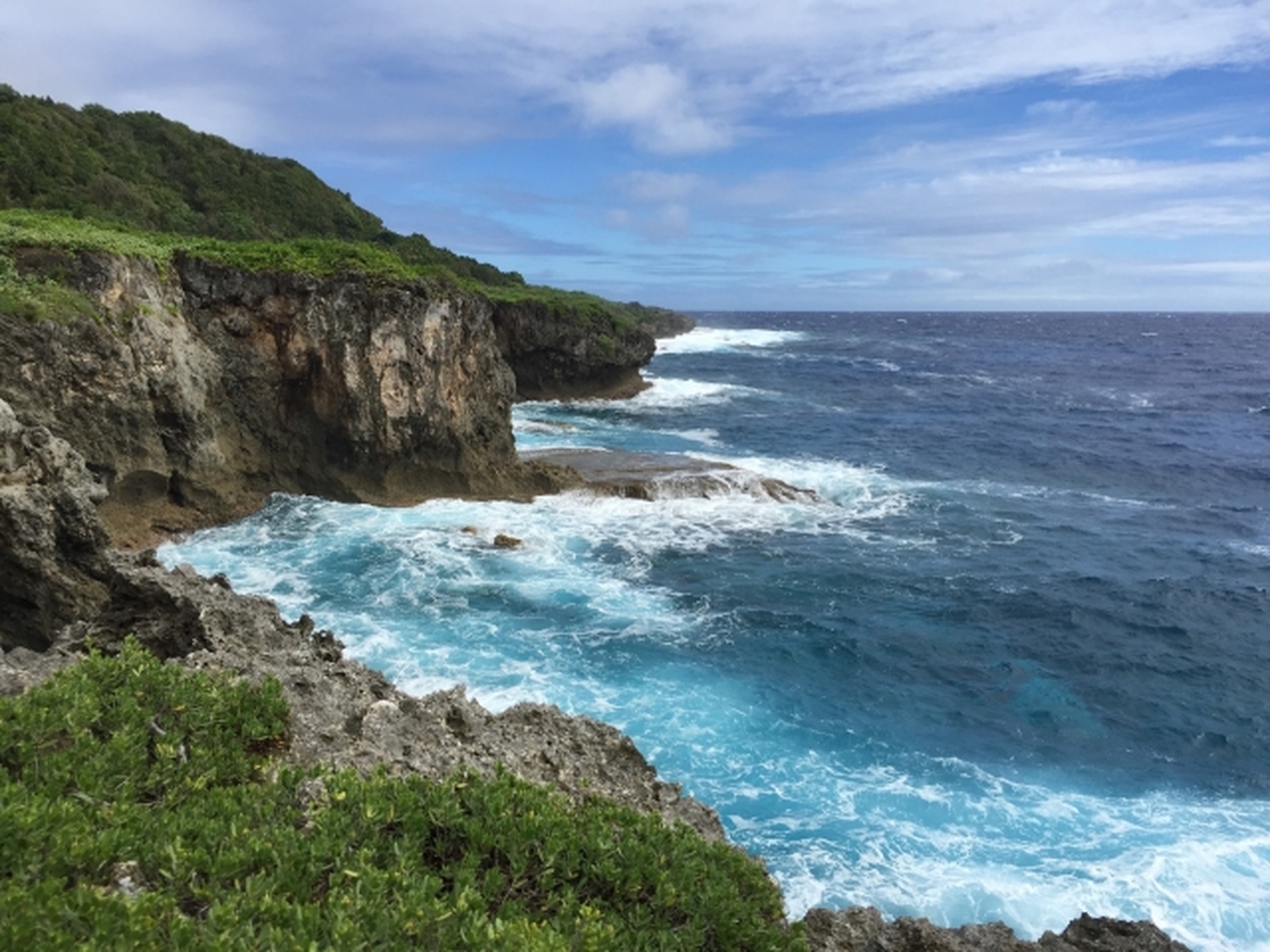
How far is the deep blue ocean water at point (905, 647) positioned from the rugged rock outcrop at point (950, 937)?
3.97 metres

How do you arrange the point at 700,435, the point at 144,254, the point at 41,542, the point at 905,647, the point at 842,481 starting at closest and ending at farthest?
the point at 41,542
the point at 905,647
the point at 144,254
the point at 842,481
the point at 700,435

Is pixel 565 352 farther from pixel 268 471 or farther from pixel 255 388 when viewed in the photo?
pixel 255 388

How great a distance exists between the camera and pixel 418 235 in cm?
7512

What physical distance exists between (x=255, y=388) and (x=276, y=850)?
26.7m

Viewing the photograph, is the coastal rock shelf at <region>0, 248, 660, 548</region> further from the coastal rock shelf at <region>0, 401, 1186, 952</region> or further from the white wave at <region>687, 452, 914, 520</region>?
the white wave at <region>687, 452, 914, 520</region>

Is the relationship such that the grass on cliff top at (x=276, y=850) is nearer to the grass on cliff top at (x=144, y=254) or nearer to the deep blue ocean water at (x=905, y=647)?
the deep blue ocean water at (x=905, y=647)

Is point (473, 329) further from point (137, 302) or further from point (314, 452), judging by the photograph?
point (137, 302)

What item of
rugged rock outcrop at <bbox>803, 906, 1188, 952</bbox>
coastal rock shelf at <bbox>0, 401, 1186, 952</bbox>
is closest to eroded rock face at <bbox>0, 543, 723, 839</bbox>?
coastal rock shelf at <bbox>0, 401, 1186, 952</bbox>

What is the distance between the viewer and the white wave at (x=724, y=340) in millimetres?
108750

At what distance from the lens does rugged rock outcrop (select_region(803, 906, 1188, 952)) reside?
8.34 metres

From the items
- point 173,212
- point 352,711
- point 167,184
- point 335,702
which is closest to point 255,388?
point 335,702

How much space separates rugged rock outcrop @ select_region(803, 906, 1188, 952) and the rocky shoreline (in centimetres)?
3

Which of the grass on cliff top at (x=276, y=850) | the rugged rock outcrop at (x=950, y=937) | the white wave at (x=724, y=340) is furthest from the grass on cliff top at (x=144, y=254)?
the white wave at (x=724, y=340)

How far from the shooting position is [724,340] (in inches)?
4904
